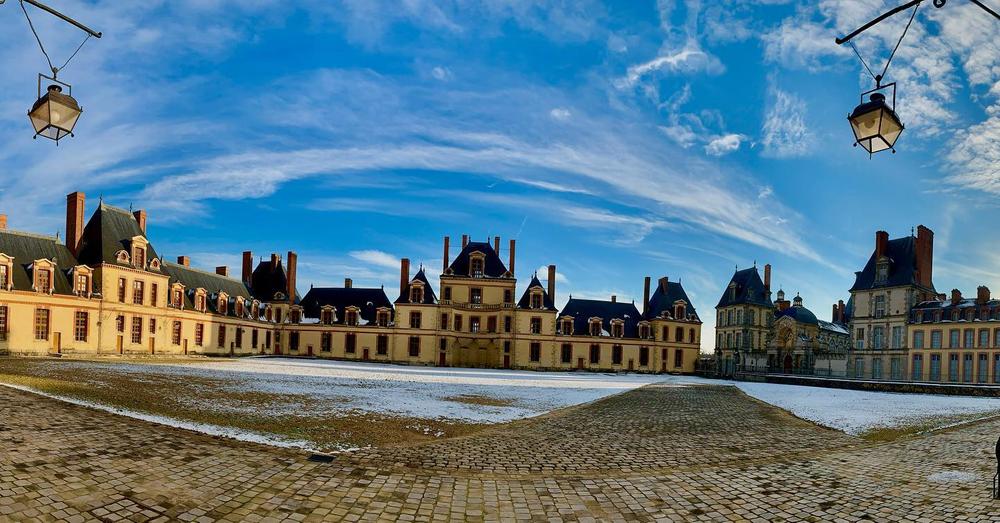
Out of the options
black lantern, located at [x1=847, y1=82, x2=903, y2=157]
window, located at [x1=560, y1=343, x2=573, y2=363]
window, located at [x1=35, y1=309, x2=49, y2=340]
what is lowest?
window, located at [x1=560, y1=343, x2=573, y2=363]

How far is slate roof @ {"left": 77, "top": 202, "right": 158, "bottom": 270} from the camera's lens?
39094 millimetres

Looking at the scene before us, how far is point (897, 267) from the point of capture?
52938 mm

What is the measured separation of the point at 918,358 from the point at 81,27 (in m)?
59.4

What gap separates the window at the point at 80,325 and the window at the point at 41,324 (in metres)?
1.52

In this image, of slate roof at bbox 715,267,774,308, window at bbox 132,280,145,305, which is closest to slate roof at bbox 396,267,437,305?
window at bbox 132,280,145,305

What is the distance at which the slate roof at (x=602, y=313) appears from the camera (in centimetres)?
5853

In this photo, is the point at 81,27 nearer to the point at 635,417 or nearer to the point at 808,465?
the point at 808,465

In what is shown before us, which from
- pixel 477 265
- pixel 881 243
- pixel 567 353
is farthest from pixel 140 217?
pixel 881 243

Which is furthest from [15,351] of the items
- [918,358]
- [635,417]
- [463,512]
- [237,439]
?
[918,358]

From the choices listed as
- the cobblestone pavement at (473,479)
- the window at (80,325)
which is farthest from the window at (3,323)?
the cobblestone pavement at (473,479)

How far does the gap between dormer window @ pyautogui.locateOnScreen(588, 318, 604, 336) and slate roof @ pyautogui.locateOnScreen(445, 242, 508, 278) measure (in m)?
10.1

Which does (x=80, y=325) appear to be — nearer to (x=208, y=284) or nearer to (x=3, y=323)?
(x=3, y=323)

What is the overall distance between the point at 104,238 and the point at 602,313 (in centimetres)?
4237

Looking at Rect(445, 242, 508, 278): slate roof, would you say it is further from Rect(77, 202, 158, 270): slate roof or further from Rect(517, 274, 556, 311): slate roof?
Rect(77, 202, 158, 270): slate roof
